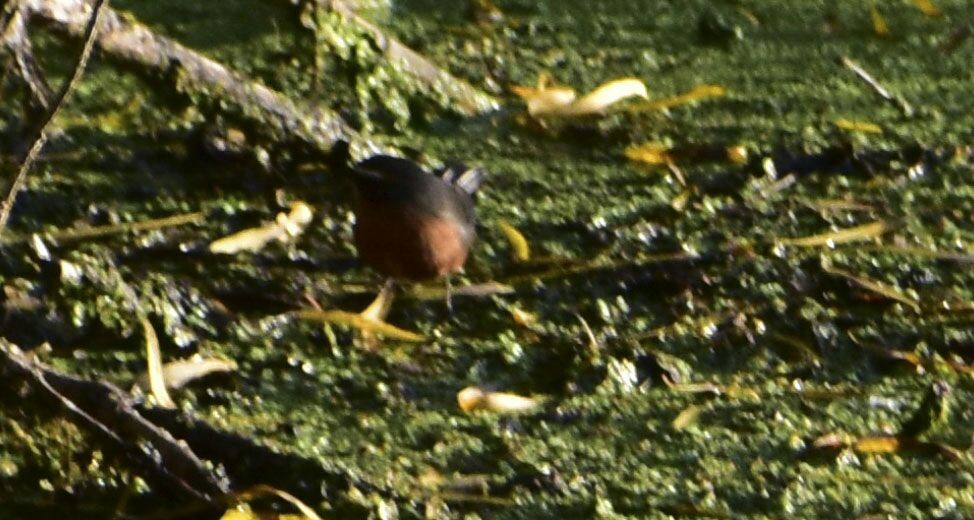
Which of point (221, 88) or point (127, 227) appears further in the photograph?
point (221, 88)

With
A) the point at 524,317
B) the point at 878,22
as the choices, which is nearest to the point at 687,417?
the point at 524,317

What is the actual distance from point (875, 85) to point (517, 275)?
130 centimetres

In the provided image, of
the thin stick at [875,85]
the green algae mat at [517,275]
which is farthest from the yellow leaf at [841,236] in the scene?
the thin stick at [875,85]

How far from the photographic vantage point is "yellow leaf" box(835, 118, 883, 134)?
11.2 ft

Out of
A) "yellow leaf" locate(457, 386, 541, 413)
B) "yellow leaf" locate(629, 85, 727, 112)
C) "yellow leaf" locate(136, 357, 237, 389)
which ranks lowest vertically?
"yellow leaf" locate(629, 85, 727, 112)

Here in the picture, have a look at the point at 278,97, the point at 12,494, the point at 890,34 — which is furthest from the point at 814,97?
the point at 12,494

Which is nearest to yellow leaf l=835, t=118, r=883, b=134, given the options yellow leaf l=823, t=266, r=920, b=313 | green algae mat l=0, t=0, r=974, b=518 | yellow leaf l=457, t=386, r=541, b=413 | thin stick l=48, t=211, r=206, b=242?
green algae mat l=0, t=0, r=974, b=518

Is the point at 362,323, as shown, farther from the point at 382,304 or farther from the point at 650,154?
the point at 650,154

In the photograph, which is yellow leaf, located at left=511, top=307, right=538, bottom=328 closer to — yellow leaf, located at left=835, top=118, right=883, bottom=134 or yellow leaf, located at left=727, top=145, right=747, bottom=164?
yellow leaf, located at left=727, top=145, right=747, bottom=164

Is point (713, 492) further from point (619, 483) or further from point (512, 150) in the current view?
point (512, 150)

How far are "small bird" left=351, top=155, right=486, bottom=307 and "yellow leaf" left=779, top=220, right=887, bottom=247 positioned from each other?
0.64 meters

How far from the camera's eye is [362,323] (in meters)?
2.62

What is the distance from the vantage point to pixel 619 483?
86.6 inches

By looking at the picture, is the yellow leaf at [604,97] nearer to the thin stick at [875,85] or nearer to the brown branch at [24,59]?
the thin stick at [875,85]
